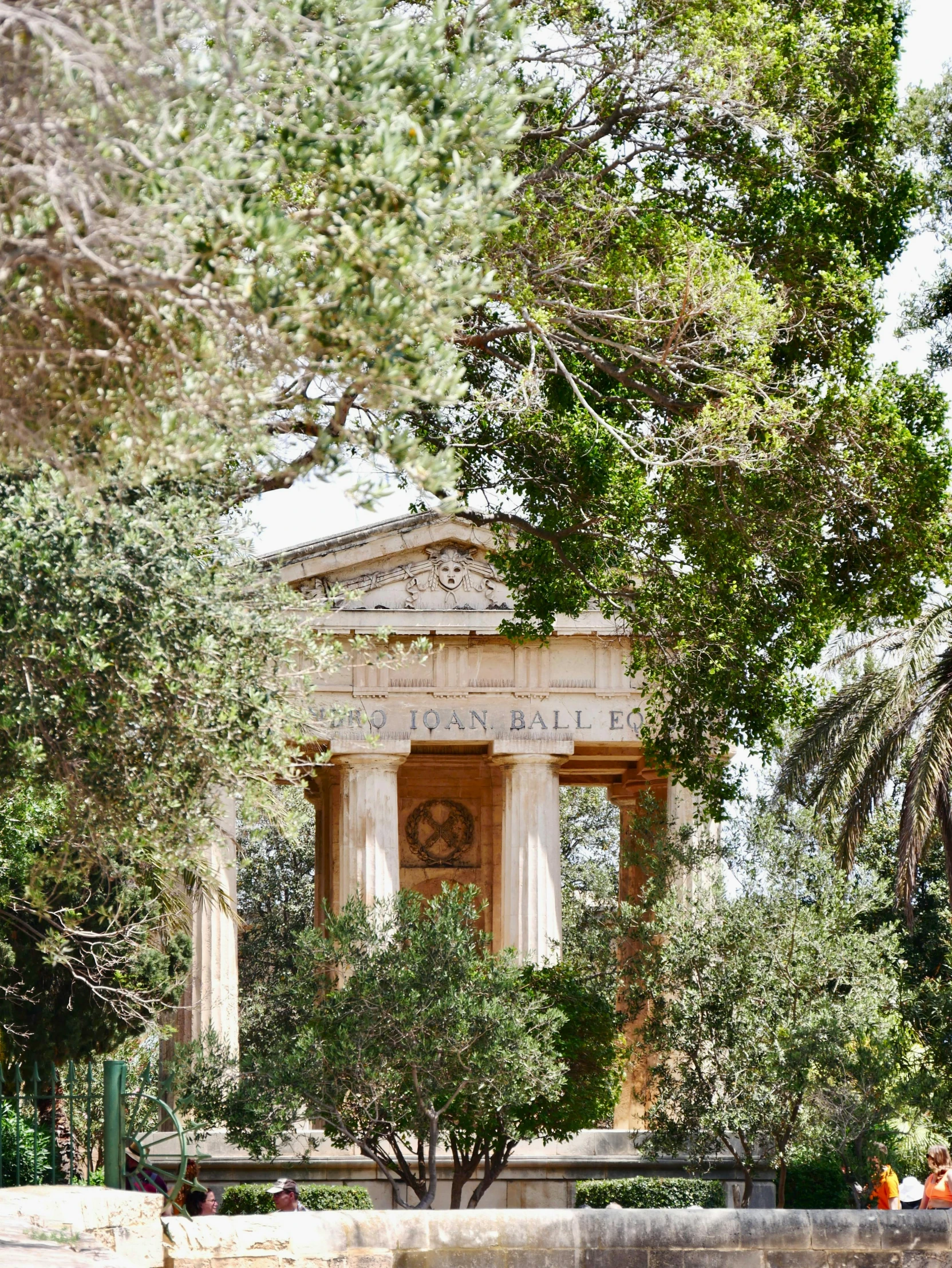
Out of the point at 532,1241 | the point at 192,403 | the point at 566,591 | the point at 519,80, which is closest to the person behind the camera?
the point at 192,403

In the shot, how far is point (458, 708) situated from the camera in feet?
92.8

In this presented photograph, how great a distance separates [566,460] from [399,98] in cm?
829

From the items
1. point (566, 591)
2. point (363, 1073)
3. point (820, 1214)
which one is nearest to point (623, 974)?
point (363, 1073)

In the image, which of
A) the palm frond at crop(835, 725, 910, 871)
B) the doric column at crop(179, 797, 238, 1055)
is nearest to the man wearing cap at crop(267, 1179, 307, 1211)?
the palm frond at crop(835, 725, 910, 871)

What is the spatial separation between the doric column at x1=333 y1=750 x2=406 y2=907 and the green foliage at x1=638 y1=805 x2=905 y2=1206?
7.00 m

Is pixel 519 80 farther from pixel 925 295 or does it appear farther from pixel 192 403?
pixel 192 403

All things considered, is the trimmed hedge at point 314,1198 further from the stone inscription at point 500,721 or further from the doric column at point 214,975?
the stone inscription at point 500,721

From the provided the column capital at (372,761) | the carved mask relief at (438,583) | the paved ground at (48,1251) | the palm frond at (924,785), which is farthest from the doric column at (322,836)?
the paved ground at (48,1251)

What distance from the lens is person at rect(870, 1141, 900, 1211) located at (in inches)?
758

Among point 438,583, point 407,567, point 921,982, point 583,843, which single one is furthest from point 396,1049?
point 583,843

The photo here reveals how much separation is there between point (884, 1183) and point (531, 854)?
9.30 metres

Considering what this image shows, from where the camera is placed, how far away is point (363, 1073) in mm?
18406

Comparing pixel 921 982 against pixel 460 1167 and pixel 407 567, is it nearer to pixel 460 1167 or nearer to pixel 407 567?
pixel 407 567

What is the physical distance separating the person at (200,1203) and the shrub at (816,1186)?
A: 1214cm
